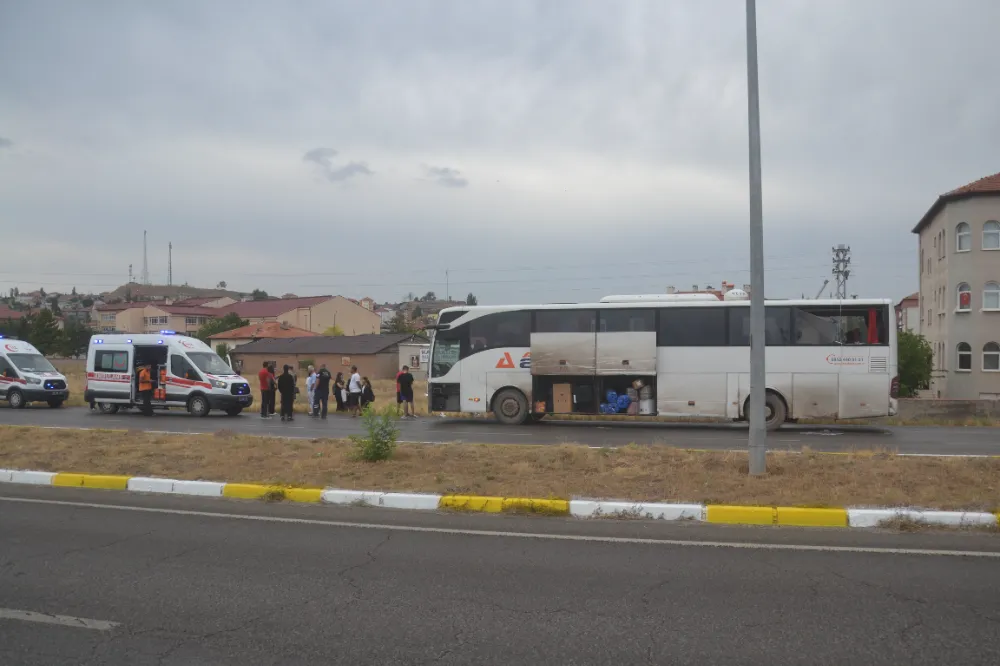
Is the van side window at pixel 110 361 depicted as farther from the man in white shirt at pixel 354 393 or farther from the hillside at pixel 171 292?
the hillside at pixel 171 292

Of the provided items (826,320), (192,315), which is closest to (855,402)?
(826,320)

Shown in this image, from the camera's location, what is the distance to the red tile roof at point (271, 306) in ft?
338

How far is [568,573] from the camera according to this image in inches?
264

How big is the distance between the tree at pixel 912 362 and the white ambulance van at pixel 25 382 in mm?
41850

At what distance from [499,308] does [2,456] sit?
12765mm

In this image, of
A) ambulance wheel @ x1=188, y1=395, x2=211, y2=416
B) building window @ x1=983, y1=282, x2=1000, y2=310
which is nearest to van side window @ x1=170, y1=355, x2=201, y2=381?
ambulance wheel @ x1=188, y1=395, x2=211, y2=416

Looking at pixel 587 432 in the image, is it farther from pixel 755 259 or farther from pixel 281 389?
pixel 755 259

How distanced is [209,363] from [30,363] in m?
9.01

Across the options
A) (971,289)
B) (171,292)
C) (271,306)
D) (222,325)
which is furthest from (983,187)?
(171,292)

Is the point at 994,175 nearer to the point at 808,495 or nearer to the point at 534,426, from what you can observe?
the point at 534,426

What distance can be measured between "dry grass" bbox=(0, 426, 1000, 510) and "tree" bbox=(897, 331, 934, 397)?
3695 centimetres

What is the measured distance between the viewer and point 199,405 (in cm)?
2630

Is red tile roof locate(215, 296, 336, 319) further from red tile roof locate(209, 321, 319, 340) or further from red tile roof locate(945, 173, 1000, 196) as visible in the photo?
red tile roof locate(945, 173, 1000, 196)

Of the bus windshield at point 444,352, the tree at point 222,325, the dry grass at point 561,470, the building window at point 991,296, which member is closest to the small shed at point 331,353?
the tree at point 222,325
